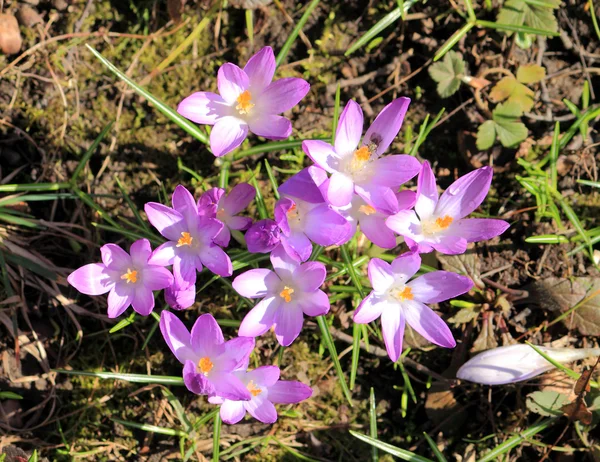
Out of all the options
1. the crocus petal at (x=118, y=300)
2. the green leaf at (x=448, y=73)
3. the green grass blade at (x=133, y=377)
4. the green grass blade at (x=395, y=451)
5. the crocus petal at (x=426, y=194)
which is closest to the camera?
the crocus petal at (x=426, y=194)

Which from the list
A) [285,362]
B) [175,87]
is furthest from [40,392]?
[175,87]

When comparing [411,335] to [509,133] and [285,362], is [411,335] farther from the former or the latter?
[509,133]

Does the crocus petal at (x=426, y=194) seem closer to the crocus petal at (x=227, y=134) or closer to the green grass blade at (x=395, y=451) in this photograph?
the crocus petal at (x=227, y=134)

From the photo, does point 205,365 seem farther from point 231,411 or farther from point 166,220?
point 166,220

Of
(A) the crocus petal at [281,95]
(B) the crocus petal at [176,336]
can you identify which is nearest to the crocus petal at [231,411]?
(B) the crocus petal at [176,336]

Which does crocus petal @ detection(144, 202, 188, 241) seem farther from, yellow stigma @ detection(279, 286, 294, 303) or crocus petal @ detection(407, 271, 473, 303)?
crocus petal @ detection(407, 271, 473, 303)

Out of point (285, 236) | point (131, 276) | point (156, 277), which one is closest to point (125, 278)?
point (131, 276)
